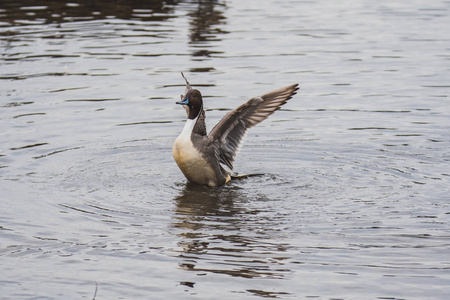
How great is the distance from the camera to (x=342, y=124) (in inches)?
534

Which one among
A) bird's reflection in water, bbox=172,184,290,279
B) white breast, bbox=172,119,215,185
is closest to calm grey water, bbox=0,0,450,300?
bird's reflection in water, bbox=172,184,290,279

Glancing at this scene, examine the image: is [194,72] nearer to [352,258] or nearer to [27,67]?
[27,67]

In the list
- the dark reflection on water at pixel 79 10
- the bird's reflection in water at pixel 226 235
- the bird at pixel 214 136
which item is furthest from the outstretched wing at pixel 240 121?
the dark reflection on water at pixel 79 10

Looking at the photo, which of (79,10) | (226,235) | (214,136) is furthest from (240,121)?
(79,10)

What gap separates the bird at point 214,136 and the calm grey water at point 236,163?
253mm

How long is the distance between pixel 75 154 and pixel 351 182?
392 centimetres

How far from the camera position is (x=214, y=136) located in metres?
11.3

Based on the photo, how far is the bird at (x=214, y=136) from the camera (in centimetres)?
1091

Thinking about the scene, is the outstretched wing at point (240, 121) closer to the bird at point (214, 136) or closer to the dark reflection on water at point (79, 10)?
the bird at point (214, 136)

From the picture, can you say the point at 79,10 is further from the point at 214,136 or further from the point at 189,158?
the point at 189,158

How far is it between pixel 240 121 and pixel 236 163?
949mm

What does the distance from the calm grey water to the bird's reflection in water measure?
0.03m

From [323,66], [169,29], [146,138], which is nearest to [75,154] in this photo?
[146,138]

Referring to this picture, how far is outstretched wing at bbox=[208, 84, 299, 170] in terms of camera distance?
11228mm
